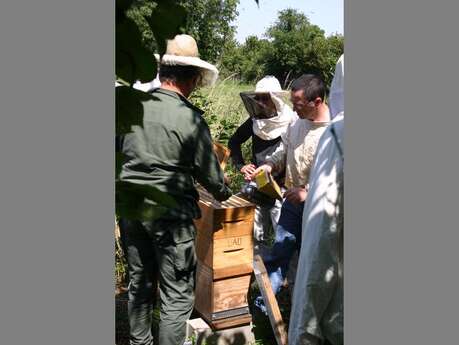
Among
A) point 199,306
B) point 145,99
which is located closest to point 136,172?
point 199,306

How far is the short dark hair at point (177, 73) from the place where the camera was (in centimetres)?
260

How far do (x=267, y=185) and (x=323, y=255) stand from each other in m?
1.57

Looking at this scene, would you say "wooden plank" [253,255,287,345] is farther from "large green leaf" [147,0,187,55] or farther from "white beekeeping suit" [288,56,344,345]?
"large green leaf" [147,0,187,55]

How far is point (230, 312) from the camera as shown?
10.6 feet

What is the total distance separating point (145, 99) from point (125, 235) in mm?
1699

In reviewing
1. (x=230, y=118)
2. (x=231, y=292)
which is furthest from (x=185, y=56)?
(x=230, y=118)

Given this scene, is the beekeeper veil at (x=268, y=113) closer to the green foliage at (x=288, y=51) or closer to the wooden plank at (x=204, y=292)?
the green foliage at (x=288, y=51)

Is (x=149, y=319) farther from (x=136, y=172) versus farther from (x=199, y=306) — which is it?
(x=136, y=172)

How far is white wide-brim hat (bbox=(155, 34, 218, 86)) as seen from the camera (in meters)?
2.46

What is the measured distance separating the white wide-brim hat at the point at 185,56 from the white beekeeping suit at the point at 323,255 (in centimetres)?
72

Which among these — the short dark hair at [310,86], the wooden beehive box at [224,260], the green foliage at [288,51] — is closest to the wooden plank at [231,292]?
the wooden beehive box at [224,260]

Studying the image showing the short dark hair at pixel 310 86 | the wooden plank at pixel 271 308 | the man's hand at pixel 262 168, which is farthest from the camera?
the man's hand at pixel 262 168

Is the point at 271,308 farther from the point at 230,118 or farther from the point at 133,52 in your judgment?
the point at 230,118

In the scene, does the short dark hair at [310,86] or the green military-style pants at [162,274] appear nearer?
the green military-style pants at [162,274]
